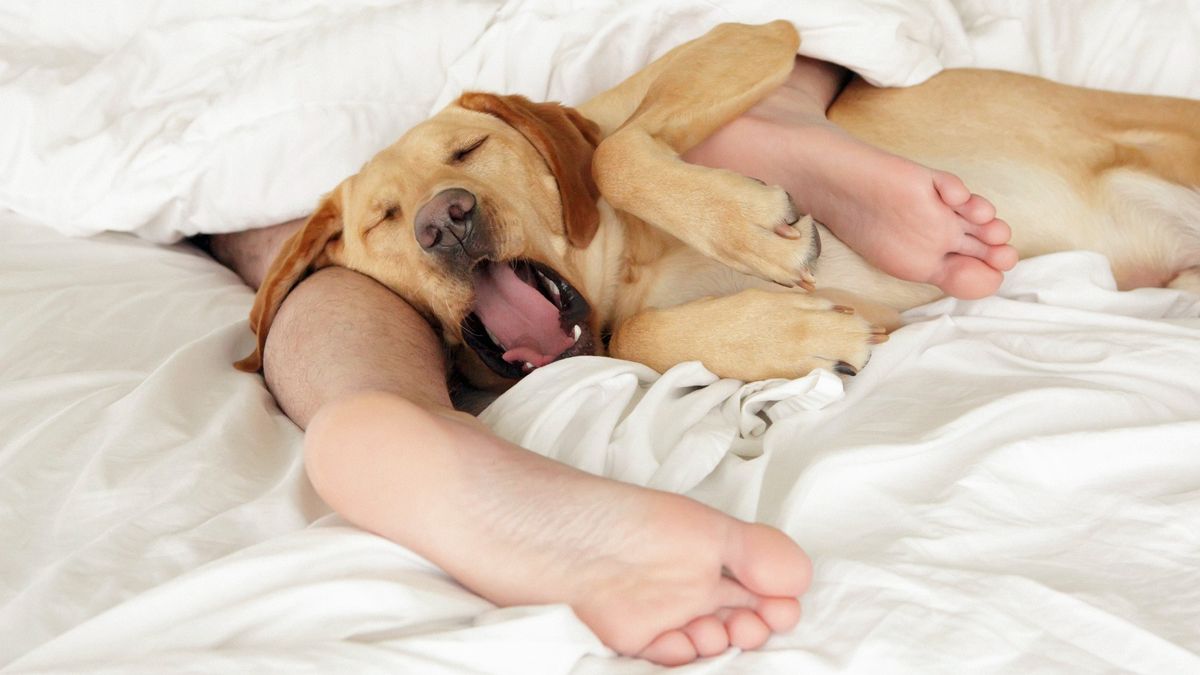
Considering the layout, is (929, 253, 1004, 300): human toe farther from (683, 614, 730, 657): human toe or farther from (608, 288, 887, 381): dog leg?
(683, 614, 730, 657): human toe

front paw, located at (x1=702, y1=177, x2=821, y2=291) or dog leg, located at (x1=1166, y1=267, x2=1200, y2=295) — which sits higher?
front paw, located at (x1=702, y1=177, x2=821, y2=291)

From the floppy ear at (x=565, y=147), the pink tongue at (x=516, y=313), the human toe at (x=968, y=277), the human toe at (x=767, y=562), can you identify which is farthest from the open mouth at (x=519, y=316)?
the human toe at (x=767, y=562)

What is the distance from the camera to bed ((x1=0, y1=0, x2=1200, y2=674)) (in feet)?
3.83

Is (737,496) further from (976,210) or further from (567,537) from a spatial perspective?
(976,210)

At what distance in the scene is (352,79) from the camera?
266 cm

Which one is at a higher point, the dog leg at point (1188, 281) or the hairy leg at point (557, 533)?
the hairy leg at point (557, 533)

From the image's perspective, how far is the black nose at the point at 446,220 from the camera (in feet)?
6.42

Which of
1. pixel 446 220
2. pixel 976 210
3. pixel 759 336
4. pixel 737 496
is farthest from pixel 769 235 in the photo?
pixel 446 220

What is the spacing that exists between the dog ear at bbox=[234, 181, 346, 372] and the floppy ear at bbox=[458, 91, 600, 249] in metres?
0.39

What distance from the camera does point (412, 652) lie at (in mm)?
1120

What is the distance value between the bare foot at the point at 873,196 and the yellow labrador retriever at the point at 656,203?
63 mm

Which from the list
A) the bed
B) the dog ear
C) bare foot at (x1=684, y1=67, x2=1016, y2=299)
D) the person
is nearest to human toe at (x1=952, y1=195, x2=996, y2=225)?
bare foot at (x1=684, y1=67, x2=1016, y2=299)

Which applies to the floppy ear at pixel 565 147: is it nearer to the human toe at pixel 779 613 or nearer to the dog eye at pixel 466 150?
the dog eye at pixel 466 150

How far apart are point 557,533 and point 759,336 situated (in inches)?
27.5
